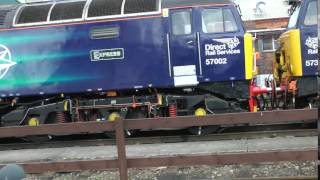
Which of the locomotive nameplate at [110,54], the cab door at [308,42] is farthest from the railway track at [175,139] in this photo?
the locomotive nameplate at [110,54]

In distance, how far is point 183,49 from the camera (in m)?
11.3

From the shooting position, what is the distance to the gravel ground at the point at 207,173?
7.58 metres

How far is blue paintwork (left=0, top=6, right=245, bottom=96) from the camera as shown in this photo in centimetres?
1133

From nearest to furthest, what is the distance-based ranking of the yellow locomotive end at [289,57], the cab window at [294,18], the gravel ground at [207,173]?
the gravel ground at [207,173], the yellow locomotive end at [289,57], the cab window at [294,18]

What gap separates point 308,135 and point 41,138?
5.64 meters

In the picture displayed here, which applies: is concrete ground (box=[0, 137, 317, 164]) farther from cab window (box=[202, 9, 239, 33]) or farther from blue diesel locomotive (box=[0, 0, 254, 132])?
cab window (box=[202, 9, 239, 33])

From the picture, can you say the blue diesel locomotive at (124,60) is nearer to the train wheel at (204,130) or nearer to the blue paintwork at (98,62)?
the blue paintwork at (98,62)

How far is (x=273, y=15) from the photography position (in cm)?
2745

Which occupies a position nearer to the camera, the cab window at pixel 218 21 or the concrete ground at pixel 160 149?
the concrete ground at pixel 160 149

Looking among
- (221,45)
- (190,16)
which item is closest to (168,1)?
(190,16)

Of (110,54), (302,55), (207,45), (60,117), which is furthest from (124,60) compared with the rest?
(302,55)

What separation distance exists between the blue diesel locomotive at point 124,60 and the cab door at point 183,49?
0.07 feet

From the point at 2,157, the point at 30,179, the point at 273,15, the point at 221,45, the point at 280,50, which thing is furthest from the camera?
the point at 273,15

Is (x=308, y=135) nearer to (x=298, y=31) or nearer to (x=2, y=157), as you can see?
(x=298, y=31)
